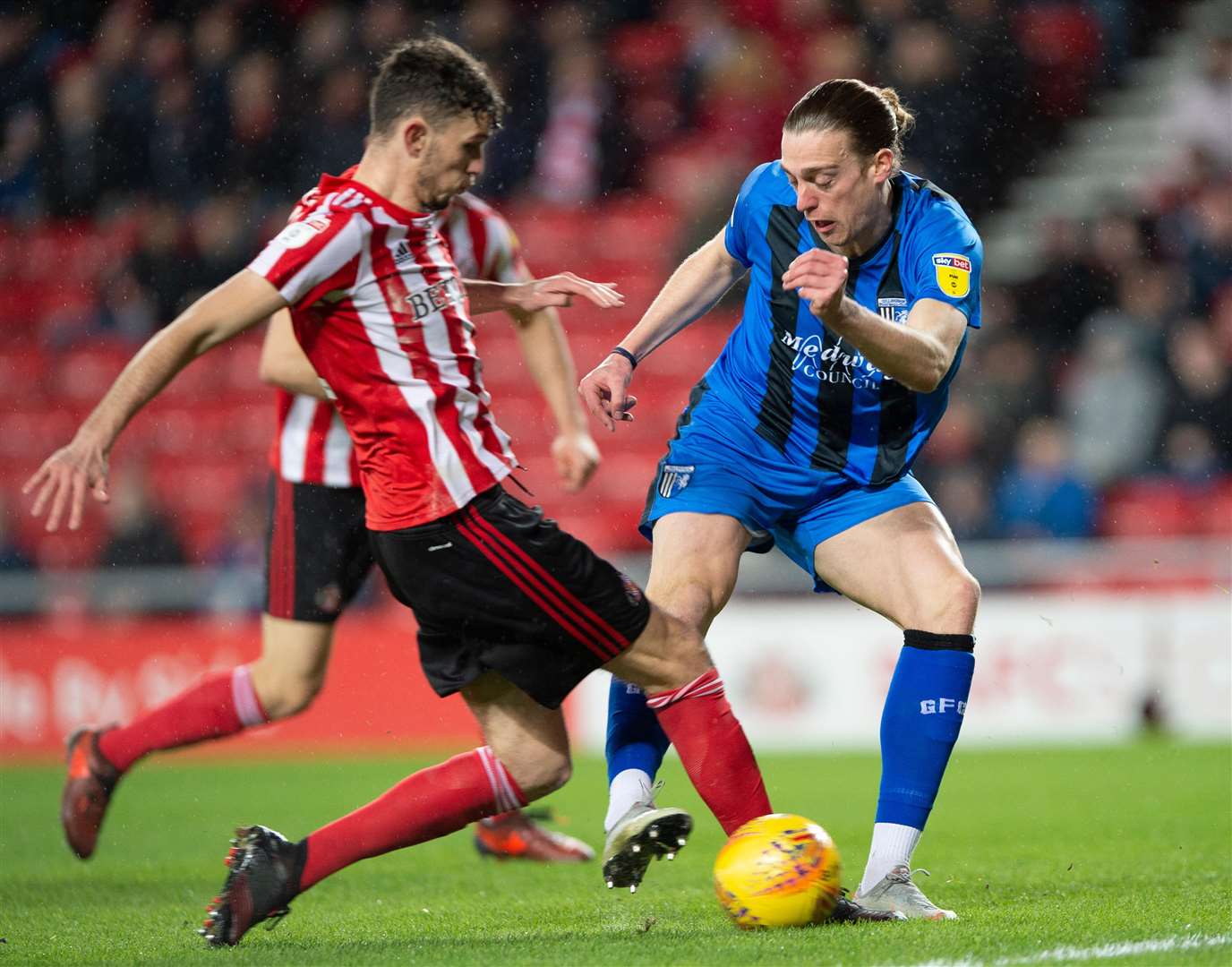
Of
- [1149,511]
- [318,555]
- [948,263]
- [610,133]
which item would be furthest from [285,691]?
[610,133]

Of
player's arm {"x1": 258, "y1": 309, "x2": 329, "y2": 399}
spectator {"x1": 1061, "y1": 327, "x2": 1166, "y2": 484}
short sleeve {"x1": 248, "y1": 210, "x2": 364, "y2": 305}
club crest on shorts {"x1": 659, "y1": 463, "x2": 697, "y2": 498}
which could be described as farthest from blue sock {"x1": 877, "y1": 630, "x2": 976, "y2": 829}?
spectator {"x1": 1061, "y1": 327, "x2": 1166, "y2": 484}

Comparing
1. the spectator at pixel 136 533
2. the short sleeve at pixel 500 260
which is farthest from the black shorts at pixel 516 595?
the spectator at pixel 136 533

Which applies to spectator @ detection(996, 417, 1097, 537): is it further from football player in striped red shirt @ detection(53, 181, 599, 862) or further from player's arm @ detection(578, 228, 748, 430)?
player's arm @ detection(578, 228, 748, 430)

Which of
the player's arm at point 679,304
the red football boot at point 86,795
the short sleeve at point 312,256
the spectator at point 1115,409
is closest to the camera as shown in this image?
the short sleeve at point 312,256

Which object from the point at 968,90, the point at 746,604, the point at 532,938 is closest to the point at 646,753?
the point at 532,938

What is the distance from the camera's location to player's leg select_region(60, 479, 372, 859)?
5.70 metres

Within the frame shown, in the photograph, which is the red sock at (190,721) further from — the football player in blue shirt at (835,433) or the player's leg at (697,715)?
the player's leg at (697,715)

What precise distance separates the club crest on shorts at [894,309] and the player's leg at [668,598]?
0.67m

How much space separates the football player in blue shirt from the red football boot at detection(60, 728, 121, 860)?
6.73 ft

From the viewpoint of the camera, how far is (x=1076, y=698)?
10.0 metres

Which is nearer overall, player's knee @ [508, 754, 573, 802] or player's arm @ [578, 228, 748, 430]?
player's knee @ [508, 754, 573, 802]

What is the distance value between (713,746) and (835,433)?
3.29 ft

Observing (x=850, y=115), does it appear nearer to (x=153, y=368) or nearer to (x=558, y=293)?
(x=558, y=293)

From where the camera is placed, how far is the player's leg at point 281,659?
570 centimetres
